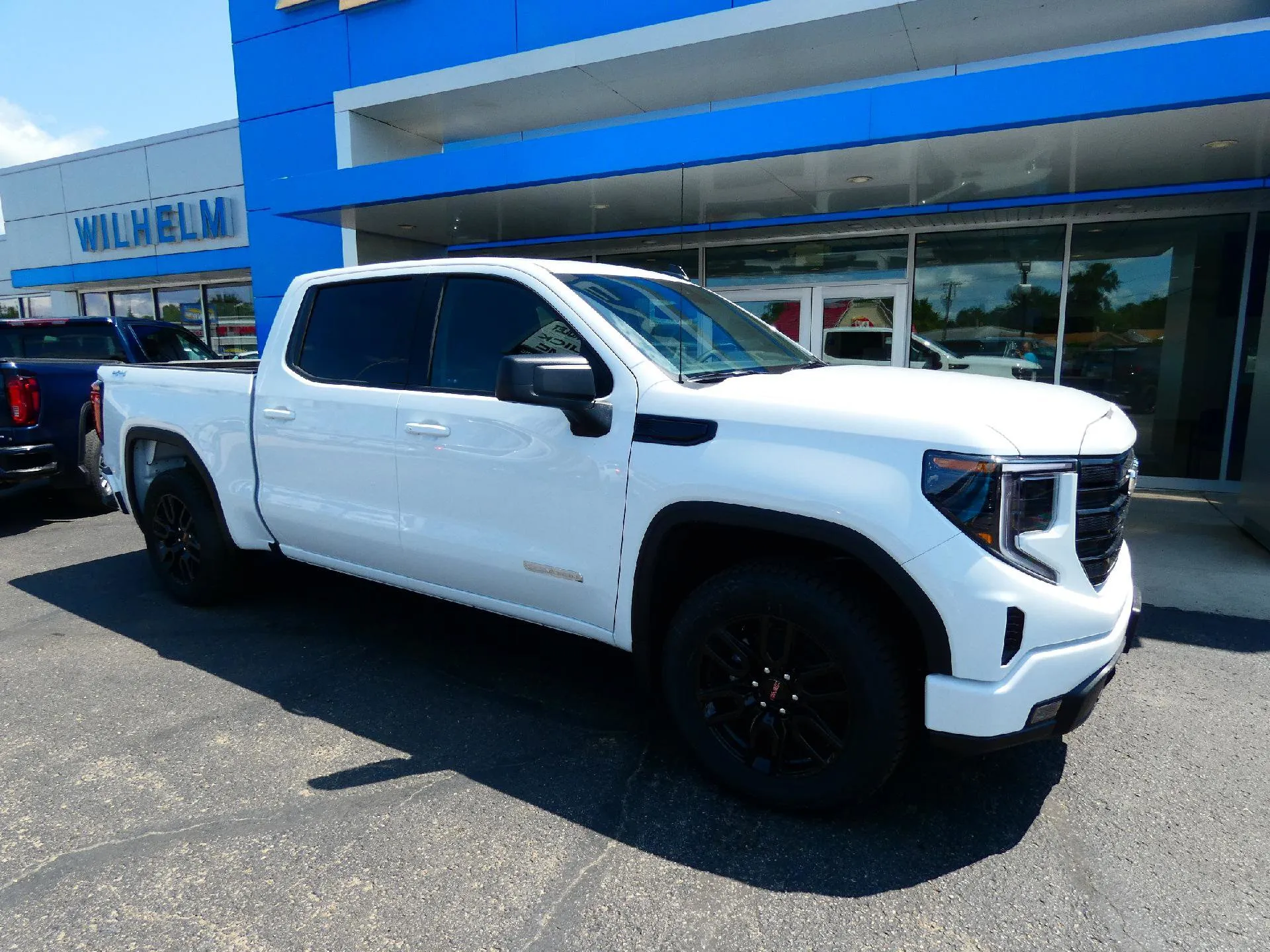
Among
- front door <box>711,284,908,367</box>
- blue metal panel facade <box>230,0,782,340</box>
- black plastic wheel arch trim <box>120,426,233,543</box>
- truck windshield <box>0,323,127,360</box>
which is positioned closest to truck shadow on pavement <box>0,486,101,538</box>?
truck windshield <box>0,323,127,360</box>

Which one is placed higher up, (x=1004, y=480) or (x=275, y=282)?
(x=275, y=282)

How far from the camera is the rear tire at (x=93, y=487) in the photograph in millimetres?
5562

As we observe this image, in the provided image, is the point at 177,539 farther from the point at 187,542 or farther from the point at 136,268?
the point at 136,268

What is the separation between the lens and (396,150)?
12.4 meters

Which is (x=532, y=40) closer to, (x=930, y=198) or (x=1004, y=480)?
(x=930, y=198)

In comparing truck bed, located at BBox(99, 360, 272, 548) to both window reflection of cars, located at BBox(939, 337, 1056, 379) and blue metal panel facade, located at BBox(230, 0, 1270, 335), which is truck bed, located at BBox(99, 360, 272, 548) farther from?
window reflection of cars, located at BBox(939, 337, 1056, 379)

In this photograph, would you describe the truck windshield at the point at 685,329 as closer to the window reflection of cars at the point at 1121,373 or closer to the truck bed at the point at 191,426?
the truck bed at the point at 191,426

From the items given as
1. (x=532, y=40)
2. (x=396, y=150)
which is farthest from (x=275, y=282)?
(x=532, y=40)

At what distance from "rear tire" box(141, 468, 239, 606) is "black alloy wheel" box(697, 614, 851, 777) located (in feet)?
10.6

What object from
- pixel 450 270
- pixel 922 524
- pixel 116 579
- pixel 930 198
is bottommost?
pixel 116 579

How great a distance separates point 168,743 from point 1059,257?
10235 millimetres

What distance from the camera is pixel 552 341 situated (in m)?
3.27

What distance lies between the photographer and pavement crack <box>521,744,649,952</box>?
7.37ft

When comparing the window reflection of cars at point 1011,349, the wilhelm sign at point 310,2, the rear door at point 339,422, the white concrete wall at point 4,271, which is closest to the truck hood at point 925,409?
the rear door at point 339,422
